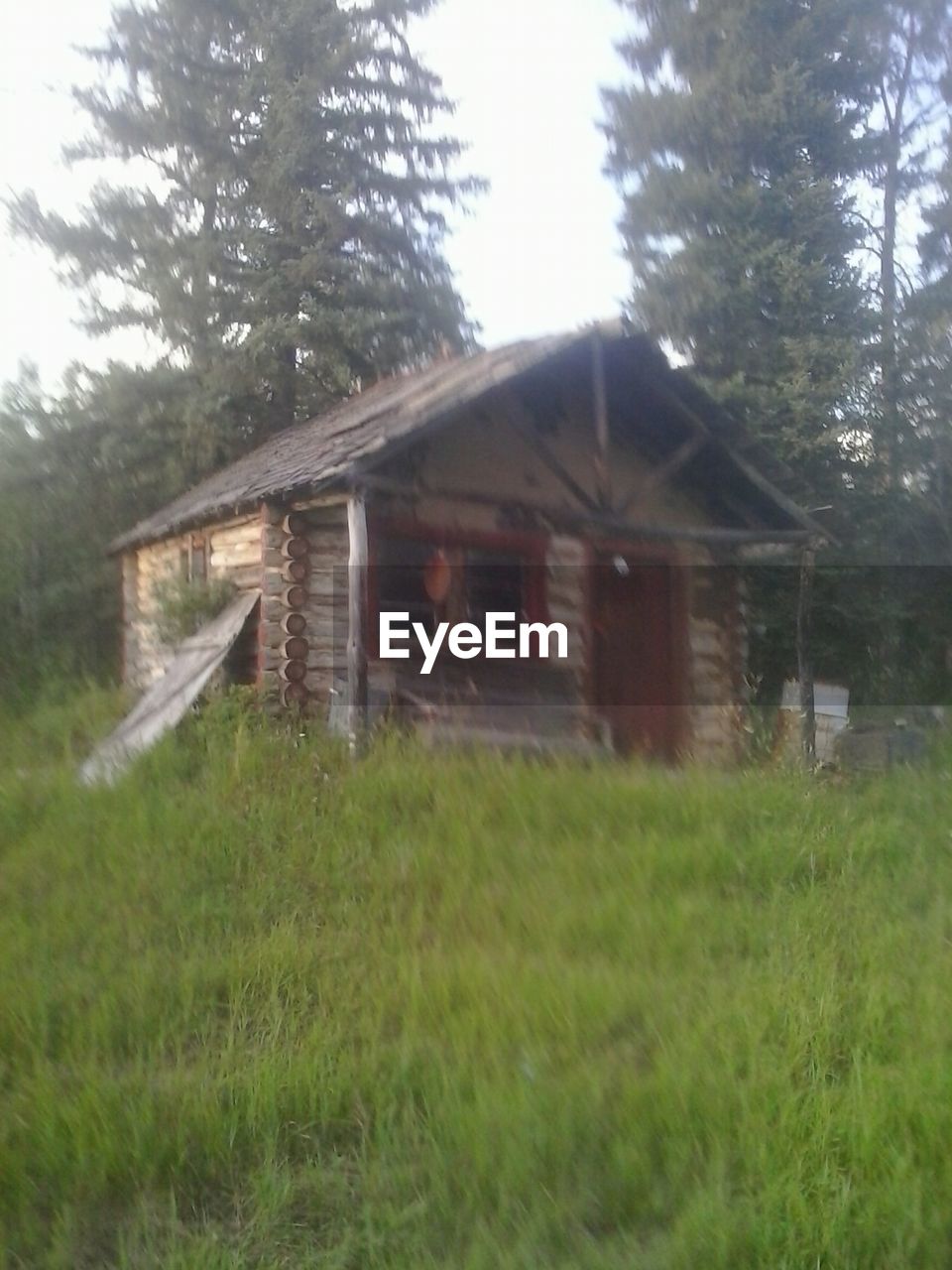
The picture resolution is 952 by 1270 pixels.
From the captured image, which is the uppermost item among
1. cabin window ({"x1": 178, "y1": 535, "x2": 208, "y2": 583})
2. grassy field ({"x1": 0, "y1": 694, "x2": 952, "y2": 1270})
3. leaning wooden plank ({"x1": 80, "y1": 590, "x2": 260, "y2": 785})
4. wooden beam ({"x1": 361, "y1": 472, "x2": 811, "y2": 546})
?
wooden beam ({"x1": 361, "y1": 472, "x2": 811, "y2": 546})

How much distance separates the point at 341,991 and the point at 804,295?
15.4m

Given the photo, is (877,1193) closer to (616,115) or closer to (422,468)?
(422,468)

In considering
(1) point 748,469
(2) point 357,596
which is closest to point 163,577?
(2) point 357,596

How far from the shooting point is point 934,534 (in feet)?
62.9

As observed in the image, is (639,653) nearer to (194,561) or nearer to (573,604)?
(573,604)

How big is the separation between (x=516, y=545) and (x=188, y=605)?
3.37 metres

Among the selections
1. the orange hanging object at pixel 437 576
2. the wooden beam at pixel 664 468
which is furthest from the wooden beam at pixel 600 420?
the orange hanging object at pixel 437 576

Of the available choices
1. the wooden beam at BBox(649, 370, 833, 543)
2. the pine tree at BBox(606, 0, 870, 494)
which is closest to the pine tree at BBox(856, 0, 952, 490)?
the pine tree at BBox(606, 0, 870, 494)

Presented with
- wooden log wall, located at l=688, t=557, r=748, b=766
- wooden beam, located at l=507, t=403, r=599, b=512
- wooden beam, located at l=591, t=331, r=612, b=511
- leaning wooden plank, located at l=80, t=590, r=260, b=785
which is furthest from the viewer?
wooden log wall, located at l=688, t=557, r=748, b=766

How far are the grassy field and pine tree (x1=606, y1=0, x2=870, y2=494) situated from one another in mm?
11268

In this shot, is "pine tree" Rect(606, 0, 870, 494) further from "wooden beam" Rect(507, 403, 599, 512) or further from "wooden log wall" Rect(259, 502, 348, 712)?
"wooden log wall" Rect(259, 502, 348, 712)

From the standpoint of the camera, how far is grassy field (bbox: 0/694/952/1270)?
3.56 m

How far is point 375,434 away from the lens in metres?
9.20

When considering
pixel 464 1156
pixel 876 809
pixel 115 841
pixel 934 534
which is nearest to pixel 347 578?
pixel 115 841
